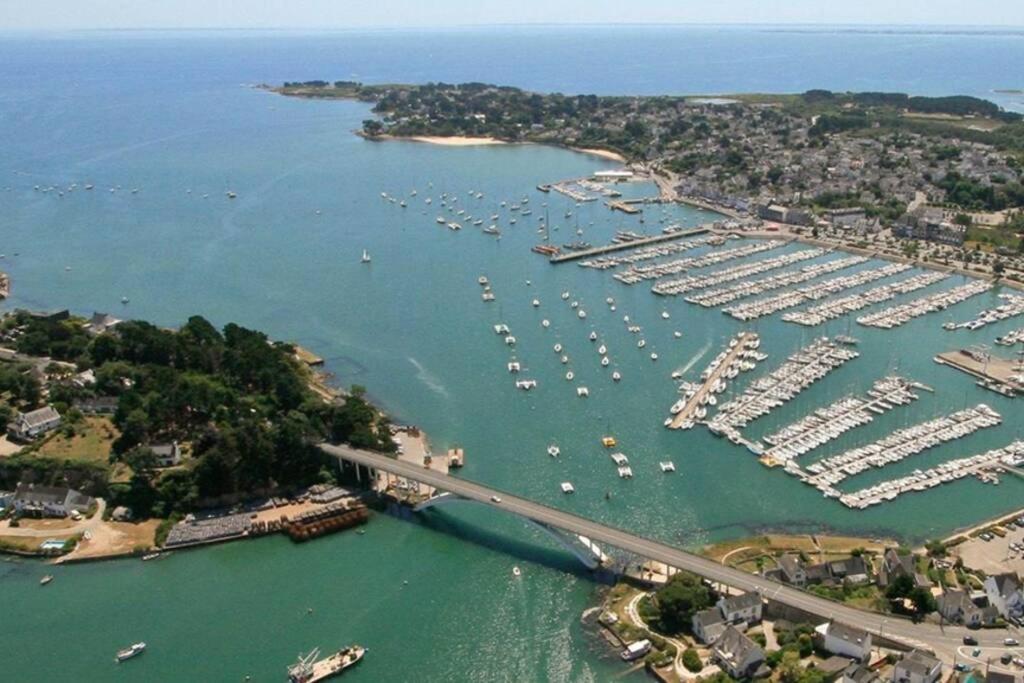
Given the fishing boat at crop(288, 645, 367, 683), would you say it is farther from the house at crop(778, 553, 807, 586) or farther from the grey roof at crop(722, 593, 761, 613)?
the house at crop(778, 553, 807, 586)

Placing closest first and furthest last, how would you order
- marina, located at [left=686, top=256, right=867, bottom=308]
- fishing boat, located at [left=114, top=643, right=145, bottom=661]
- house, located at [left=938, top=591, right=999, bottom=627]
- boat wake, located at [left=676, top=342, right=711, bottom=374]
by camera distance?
house, located at [left=938, top=591, right=999, bottom=627] < fishing boat, located at [left=114, top=643, right=145, bottom=661] < boat wake, located at [left=676, top=342, right=711, bottom=374] < marina, located at [left=686, top=256, right=867, bottom=308]

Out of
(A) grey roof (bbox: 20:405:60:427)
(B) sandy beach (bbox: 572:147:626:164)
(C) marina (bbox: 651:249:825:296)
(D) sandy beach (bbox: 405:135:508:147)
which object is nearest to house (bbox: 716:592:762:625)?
(A) grey roof (bbox: 20:405:60:427)

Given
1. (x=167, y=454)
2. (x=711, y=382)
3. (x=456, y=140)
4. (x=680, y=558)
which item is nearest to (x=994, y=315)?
(x=711, y=382)

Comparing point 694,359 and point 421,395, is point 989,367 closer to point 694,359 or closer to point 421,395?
point 694,359

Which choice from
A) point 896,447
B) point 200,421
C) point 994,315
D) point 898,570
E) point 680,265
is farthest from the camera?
point 680,265

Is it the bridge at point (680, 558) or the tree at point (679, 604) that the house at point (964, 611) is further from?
the tree at point (679, 604)

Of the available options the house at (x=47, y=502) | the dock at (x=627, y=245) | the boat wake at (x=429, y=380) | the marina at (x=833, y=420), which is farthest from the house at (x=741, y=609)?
the dock at (x=627, y=245)
